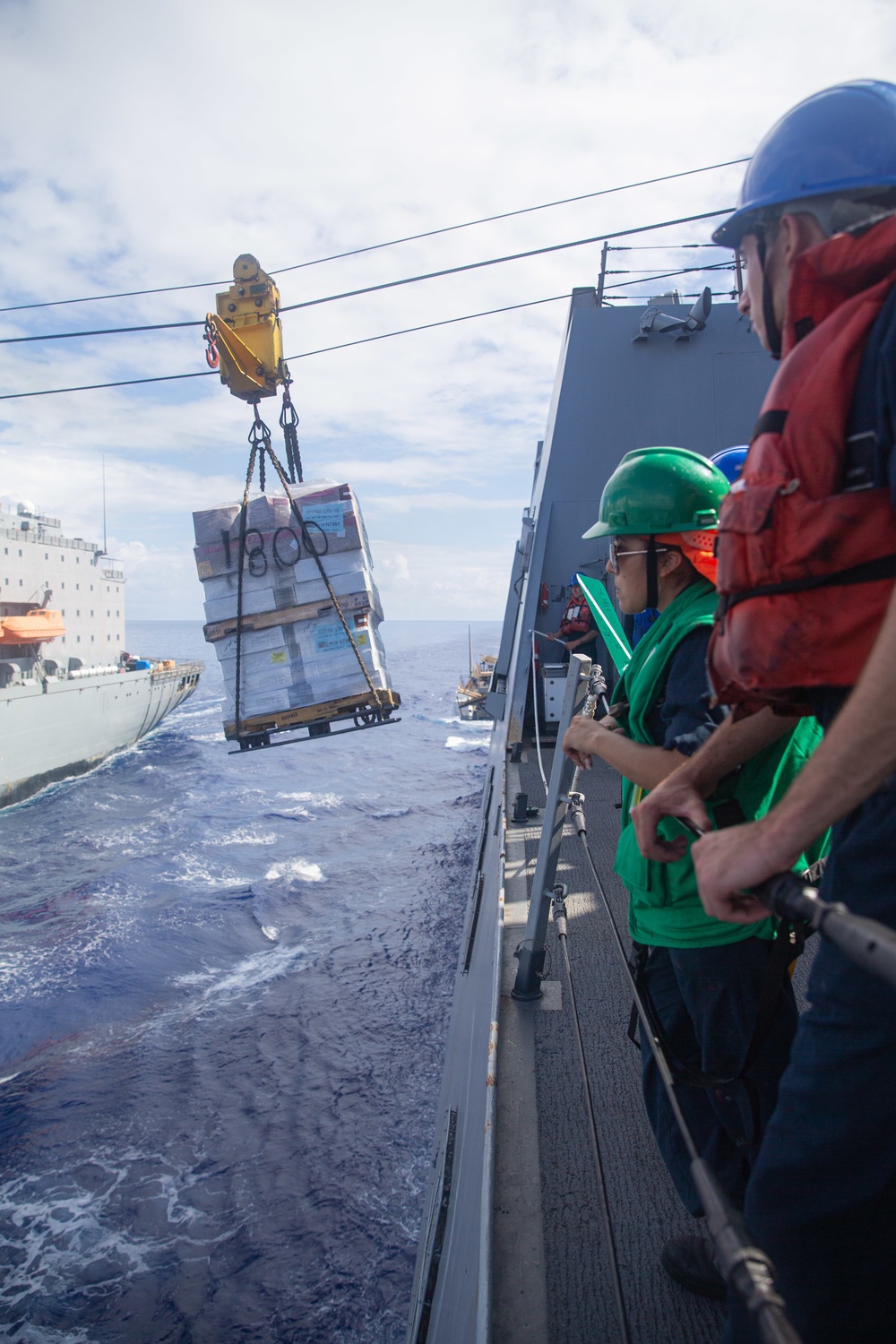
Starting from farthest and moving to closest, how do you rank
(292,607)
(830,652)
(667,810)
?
(292,607) < (667,810) < (830,652)

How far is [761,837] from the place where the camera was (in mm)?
930

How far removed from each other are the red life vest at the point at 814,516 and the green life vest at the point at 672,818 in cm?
67

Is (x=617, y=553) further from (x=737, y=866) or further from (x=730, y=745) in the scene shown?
(x=737, y=866)

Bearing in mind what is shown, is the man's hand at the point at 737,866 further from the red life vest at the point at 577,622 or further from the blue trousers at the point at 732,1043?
the red life vest at the point at 577,622

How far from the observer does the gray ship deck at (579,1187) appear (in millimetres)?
1962

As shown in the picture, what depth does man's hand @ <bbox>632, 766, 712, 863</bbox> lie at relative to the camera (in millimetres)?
1349

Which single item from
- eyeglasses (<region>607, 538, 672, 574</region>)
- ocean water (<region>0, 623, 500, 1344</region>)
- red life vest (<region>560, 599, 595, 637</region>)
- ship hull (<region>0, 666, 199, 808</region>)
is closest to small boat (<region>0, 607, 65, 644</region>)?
ship hull (<region>0, 666, 199, 808</region>)

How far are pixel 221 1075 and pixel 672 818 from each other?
25.6 feet

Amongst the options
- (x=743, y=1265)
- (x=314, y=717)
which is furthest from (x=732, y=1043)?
(x=314, y=717)

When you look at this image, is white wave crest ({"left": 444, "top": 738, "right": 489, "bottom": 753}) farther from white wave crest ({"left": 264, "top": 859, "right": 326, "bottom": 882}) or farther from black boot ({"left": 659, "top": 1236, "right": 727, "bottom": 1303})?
black boot ({"left": 659, "top": 1236, "right": 727, "bottom": 1303})

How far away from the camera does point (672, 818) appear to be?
5.52 feet

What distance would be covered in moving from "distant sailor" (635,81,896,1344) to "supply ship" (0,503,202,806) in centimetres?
2464

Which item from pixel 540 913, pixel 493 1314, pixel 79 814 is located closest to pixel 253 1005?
pixel 540 913

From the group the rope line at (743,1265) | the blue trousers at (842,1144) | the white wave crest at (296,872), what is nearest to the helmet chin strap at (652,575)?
the blue trousers at (842,1144)
